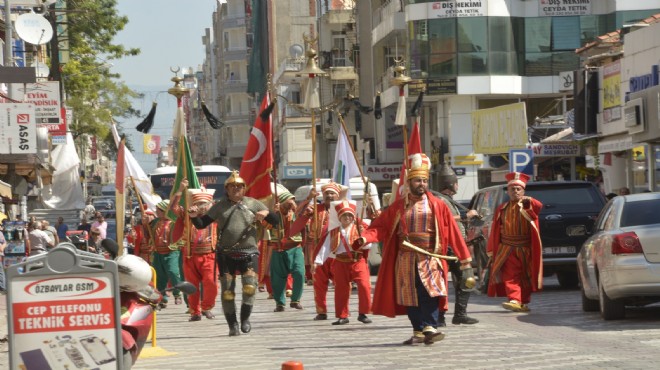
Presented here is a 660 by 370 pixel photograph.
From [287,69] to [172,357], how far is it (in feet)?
250

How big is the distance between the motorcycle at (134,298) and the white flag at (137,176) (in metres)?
13.2

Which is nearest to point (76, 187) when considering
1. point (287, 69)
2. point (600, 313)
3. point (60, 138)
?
point (60, 138)

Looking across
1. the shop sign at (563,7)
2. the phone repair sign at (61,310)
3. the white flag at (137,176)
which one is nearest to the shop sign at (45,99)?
the shop sign at (563,7)

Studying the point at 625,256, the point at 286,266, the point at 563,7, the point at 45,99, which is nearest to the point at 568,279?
the point at 286,266

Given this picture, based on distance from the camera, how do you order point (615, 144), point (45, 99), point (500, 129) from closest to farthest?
1. point (615, 144)
2. point (45, 99)
3. point (500, 129)

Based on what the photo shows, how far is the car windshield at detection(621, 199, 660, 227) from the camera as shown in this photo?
1605cm

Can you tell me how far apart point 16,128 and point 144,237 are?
10.9 meters

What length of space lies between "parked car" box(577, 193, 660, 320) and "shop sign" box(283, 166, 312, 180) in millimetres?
66041

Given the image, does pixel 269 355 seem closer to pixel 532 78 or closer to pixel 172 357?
pixel 172 357

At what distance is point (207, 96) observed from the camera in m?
199

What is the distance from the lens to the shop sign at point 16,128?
34.2 metres

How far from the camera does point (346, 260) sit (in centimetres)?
1783

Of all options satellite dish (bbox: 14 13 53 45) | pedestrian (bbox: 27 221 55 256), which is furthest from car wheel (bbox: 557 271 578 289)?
satellite dish (bbox: 14 13 53 45)

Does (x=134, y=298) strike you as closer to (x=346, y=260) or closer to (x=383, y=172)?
(x=346, y=260)
